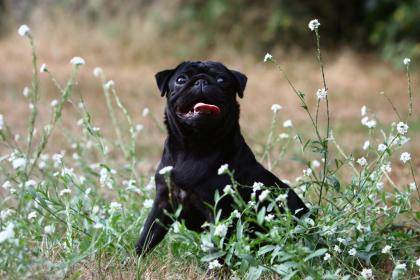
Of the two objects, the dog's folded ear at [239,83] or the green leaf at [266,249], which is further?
the dog's folded ear at [239,83]

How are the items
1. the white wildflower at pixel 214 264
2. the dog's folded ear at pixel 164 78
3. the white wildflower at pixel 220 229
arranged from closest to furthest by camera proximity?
the white wildflower at pixel 220 229 → the white wildflower at pixel 214 264 → the dog's folded ear at pixel 164 78

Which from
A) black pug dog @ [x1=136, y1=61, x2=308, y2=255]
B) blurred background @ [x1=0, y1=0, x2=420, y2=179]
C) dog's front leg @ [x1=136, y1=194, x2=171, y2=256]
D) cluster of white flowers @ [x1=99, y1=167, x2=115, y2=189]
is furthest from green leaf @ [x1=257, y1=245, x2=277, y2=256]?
blurred background @ [x1=0, y1=0, x2=420, y2=179]

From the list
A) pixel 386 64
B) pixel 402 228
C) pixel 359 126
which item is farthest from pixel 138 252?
pixel 386 64

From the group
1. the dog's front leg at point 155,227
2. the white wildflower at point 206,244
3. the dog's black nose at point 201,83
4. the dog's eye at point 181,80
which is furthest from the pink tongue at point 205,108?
the white wildflower at point 206,244

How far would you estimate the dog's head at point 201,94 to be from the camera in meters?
3.35

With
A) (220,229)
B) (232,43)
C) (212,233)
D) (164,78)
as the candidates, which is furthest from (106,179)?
(232,43)

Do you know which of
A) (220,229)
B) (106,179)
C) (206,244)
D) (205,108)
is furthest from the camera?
(106,179)

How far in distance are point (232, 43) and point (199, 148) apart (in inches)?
427

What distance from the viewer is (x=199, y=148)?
3512mm

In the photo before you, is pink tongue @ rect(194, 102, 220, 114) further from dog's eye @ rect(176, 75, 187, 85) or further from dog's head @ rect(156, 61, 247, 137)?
dog's eye @ rect(176, 75, 187, 85)

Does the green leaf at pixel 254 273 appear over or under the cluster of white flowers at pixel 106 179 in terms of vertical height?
under

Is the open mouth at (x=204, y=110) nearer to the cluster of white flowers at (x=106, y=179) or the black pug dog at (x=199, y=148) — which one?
the black pug dog at (x=199, y=148)

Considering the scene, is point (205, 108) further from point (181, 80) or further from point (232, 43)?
point (232, 43)

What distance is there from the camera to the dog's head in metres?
3.35
